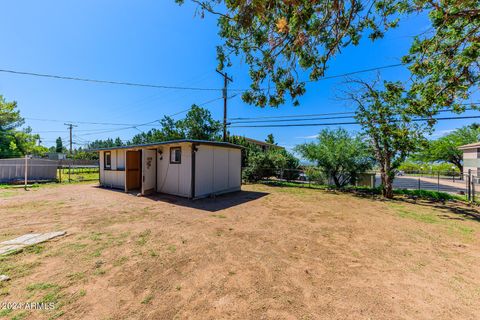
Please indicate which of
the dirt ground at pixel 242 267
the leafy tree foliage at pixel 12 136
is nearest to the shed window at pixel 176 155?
the dirt ground at pixel 242 267

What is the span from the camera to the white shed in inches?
310

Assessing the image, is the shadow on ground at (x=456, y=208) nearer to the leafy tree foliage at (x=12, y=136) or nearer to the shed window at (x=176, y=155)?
the shed window at (x=176, y=155)

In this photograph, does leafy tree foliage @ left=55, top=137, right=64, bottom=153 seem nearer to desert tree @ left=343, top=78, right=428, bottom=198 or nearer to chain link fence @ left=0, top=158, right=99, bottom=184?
chain link fence @ left=0, top=158, right=99, bottom=184

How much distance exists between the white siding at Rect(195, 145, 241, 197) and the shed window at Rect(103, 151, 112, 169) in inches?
250

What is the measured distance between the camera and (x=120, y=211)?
573 centimetres

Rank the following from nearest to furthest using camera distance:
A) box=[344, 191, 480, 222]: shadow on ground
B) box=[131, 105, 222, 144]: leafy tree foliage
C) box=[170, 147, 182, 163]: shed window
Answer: box=[344, 191, 480, 222]: shadow on ground, box=[170, 147, 182, 163]: shed window, box=[131, 105, 222, 144]: leafy tree foliage

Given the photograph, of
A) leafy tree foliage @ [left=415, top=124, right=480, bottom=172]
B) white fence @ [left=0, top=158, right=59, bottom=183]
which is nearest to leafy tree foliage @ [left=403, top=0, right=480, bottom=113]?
white fence @ [left=0, top=158, right=59, bottom=183]

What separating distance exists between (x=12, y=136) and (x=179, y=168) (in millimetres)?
24913

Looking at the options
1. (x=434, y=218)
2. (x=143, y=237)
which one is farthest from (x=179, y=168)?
(x=434, y=218)

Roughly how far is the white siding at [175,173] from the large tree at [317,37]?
4.62 m

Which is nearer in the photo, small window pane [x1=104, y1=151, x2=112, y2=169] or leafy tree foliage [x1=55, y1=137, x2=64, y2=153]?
small window pane [x1=104, y1=151, x2=112, y2=169]

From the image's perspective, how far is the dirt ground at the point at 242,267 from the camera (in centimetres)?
201

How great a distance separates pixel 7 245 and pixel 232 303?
4.19 m

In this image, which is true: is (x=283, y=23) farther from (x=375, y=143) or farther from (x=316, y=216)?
(x=375, y=143)
